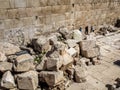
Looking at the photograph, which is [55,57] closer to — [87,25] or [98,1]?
[87,25]

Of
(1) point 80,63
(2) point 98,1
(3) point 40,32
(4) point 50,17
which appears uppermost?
(2) point 98,1

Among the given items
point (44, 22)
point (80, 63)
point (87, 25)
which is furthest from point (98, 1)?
point (80, 63)

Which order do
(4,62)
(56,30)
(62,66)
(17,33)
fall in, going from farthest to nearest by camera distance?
1. (56,30)
2. (17,33)
3. (62,66)
4. (4,62)

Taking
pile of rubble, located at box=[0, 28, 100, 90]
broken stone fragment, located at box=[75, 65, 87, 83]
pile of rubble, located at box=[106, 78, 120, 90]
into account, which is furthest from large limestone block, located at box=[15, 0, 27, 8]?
pile of rubble, located at box=[106, 78, 120, 90]

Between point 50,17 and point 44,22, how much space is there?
393 mm

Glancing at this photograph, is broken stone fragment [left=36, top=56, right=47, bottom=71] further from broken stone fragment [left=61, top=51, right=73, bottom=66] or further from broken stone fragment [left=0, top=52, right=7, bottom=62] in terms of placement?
broken stone fragment [left=0, top=52, right=7, bottom=62]

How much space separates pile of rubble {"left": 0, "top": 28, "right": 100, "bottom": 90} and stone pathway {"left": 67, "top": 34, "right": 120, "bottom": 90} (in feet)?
0.73

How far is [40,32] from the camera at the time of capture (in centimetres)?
708

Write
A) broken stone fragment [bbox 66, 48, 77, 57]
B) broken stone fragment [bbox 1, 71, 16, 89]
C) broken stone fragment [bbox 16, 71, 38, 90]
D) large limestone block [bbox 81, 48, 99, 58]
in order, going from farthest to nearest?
large limestone block [bbox 81, 48, 99, 58] → broken stone fragment [bbox 66, 48, 77, 57] → broken stone fragment [bbox 16, 71, 38, 90] → broken stone fragment [bbox 1, 71, 16, 89]

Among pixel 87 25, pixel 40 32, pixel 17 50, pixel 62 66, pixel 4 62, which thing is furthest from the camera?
pixel 87 25

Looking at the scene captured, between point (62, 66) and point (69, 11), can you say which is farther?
point (69, 11)

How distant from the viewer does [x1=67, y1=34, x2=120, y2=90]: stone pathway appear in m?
4.96

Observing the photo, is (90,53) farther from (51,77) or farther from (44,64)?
(51,77)

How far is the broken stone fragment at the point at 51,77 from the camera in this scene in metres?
4.35
